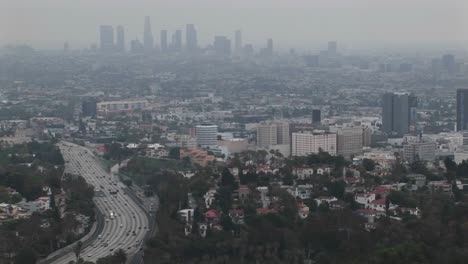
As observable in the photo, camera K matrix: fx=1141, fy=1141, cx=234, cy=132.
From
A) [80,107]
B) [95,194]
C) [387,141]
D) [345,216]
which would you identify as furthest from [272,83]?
[345,216]

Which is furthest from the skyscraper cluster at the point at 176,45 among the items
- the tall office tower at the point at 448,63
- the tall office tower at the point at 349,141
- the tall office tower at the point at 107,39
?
the tall office tower at the point at 349,141

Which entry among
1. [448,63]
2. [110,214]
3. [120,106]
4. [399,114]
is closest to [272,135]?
[399,114]

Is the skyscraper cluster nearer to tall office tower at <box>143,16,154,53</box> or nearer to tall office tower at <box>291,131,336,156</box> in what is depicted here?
tall office tower at <box>143,16,154,53</box>

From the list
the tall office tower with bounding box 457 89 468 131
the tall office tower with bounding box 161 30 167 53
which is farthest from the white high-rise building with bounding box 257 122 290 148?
the tall office tower with bounding box 161 30 167 53

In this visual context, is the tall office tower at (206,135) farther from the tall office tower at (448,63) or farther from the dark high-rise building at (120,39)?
the dark high-rise building at (120,39)

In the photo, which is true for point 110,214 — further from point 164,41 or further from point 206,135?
point 164,41
